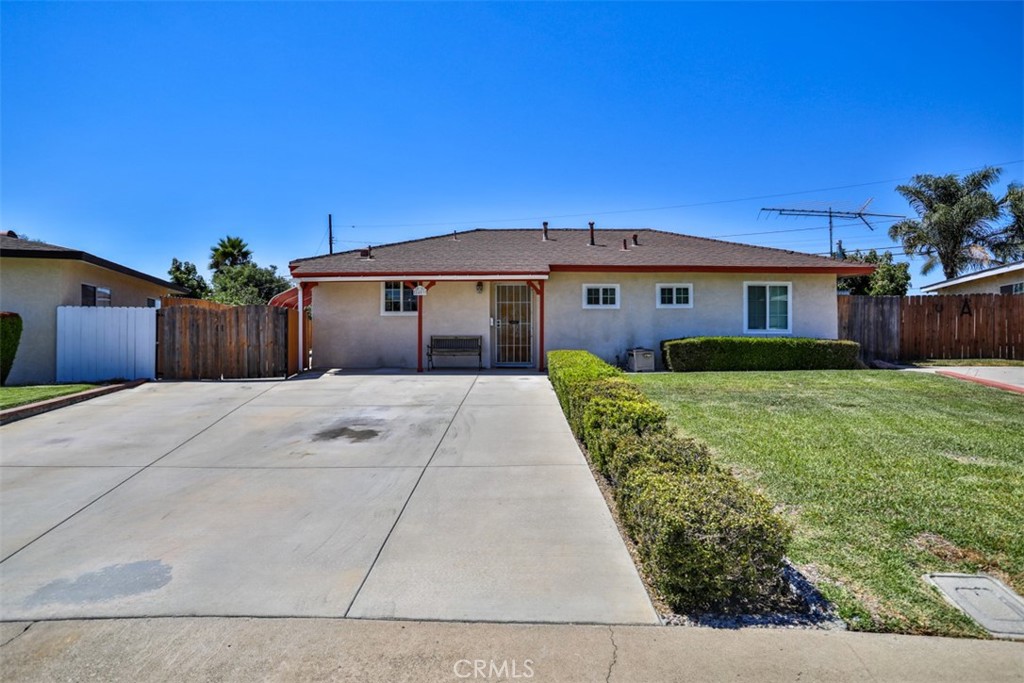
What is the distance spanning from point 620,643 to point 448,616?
888 millimetres

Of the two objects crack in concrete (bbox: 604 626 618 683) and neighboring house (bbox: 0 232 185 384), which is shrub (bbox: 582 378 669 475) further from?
neighboring house (bbox: 0 232 185 384)

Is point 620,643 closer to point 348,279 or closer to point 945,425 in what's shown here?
point 945,425

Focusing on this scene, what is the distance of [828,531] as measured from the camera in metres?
3.77

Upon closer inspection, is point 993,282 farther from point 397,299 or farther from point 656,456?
point 656,456

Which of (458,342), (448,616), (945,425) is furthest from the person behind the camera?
(458,342)

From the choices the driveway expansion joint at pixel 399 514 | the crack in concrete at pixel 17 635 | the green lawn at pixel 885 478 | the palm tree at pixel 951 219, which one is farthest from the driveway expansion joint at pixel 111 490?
the palm tree at pixel 951 219

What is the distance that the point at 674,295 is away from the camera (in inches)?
560

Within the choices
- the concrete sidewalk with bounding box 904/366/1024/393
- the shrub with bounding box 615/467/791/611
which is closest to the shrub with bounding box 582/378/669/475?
the shrub with bounding box 615/467/791/611

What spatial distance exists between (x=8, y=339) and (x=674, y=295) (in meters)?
14.7

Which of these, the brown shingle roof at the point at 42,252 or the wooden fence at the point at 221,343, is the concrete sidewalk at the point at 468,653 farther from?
the brown shingle roof at the point at 42,252

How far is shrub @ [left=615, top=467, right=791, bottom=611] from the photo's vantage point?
283 centimetres

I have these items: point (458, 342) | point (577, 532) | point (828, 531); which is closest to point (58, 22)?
point (458, 342)

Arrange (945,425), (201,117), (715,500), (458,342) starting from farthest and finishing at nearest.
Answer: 1. (458,342)
2. (201,117)
3. (945,425)
4. (715,500)

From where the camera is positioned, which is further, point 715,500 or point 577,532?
point 577,532
